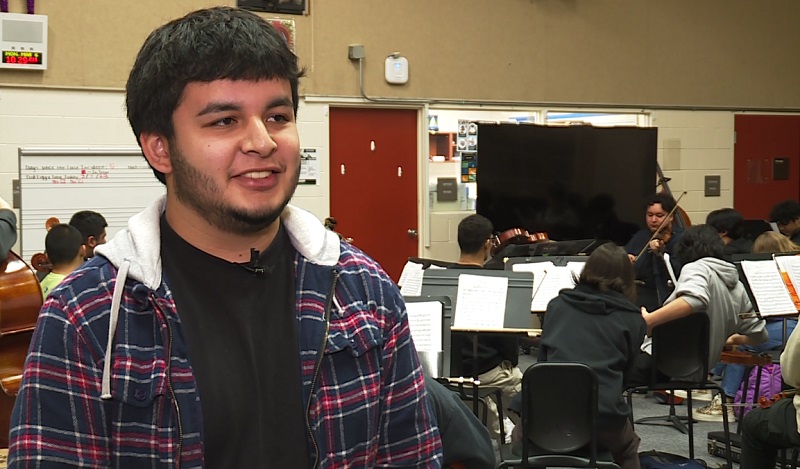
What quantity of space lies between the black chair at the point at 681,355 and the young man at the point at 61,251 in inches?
118

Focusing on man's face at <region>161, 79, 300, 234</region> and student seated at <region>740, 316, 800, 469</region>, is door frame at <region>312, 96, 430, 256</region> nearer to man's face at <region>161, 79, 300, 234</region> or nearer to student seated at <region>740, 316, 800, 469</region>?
student seated at <region>740, 316, 800, 469</region>

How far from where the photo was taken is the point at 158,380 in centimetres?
131

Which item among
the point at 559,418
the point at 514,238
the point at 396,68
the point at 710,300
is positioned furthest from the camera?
the point at 396,68

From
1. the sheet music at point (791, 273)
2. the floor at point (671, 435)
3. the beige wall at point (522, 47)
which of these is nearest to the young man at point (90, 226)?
the beige wall at point (522, 47)

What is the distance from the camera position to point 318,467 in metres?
1.39

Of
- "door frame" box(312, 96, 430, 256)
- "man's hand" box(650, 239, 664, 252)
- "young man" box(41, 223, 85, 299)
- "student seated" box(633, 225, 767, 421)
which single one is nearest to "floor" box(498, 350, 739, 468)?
"student seated" box(633, 225, 767, 421)

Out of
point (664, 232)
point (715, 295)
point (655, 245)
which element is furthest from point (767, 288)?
point (664, 232)

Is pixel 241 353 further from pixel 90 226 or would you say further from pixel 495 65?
pixel 495 65

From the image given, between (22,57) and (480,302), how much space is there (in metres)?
4.06

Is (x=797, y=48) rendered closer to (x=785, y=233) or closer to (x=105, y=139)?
(x=785, y=233)

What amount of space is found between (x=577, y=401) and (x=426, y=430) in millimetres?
2552

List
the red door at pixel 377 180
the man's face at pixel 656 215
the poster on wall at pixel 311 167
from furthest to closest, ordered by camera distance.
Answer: the red door at pixel 377 180, the poster on wall at pixel 311 167, the man's face at pixel 656 215

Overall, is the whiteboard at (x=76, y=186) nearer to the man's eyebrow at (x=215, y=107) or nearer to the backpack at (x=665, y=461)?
the backpack at (x=665, y=461)

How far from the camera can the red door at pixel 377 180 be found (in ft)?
27.2
